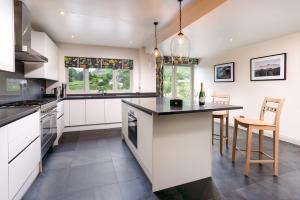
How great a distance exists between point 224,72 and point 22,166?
16.6 feet

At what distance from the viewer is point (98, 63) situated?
4.86 metres

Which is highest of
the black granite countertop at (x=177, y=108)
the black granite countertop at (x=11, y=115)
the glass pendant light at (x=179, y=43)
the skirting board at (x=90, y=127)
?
the glass pendant light at (x=179, y=43)

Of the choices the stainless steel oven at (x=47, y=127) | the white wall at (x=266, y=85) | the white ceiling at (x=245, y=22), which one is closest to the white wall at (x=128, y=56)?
the white ceiling at (x=245, y=22)

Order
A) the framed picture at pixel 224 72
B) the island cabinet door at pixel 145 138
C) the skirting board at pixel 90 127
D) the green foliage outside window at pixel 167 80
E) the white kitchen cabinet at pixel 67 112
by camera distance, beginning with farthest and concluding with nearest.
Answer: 1. the green foliage outside window at pixel 167 80
2. the framed picture at pixel 224 72
3. the skirting board at pixel 90 127
4. the white kitchen cabinet at pixel 67 112
5. the island cabinet door at pixel 145 138

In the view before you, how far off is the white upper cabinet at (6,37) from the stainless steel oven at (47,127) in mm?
735

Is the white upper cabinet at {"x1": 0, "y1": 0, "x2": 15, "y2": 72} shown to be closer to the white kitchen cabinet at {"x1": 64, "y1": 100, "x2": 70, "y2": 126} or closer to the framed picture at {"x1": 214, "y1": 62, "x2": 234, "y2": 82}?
the white kitchen cabinet at {"x1": 64, "y1": 100, "x2": 70, "y2": 126}

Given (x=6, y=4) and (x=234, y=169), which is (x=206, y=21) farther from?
(x=6, y=4)

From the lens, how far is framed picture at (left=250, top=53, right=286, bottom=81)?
11.5ft

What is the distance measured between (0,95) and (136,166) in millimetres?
2178

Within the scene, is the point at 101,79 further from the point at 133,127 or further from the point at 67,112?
the point at 133,127

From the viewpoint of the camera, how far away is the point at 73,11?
2.69 meters

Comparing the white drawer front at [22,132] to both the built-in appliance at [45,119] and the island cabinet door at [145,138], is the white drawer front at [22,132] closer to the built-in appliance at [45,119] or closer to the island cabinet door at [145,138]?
the built-in appliance at [45,119]

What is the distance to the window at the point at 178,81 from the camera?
5977mm

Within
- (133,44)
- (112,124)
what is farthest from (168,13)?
(112,124)
